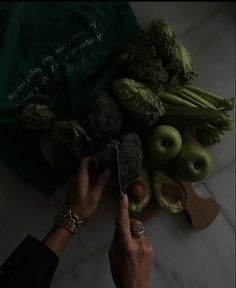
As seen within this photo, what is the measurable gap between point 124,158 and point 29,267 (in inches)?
11.8

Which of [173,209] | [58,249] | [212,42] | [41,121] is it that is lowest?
[173,209]

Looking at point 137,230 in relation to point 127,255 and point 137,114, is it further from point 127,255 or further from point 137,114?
point 137,114

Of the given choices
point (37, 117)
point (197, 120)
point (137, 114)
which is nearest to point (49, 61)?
point (37, 117)

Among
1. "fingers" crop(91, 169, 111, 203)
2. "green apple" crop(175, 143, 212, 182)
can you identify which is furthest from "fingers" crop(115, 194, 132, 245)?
"green apple" crop(175, 143, 212, 182)

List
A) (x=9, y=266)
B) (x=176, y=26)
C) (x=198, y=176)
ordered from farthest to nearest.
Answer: (x=176, y=26) → (x=198, y=176) → (x=9, y=266)

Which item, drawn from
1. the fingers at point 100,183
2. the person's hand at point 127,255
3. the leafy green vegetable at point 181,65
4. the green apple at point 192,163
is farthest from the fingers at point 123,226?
the leafy green vegetable at point 181,65

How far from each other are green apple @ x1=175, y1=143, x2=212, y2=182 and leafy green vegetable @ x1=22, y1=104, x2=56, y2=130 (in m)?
0.31

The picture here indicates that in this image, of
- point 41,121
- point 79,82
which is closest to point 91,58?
point 79,82

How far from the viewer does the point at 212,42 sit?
4.00ft

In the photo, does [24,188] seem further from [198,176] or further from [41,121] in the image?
[198,176]

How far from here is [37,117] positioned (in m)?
1.05

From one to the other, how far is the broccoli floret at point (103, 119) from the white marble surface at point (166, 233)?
19 centimetres

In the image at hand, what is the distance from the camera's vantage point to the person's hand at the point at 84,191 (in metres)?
1.01

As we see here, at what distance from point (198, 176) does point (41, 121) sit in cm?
38
